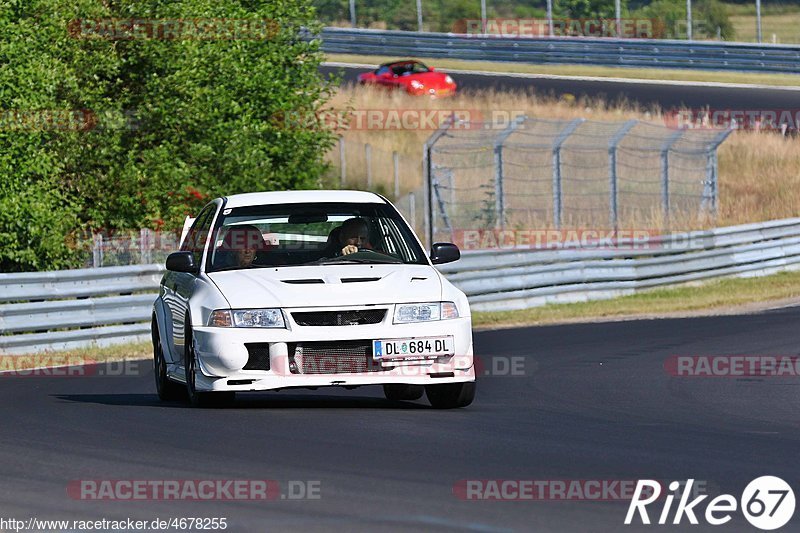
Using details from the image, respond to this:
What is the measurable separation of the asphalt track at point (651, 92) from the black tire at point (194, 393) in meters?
33.6

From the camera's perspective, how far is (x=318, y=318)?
10992 millimetres

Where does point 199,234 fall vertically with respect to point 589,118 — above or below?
above

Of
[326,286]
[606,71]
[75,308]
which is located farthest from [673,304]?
[606,71]

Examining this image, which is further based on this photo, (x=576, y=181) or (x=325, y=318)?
(x=576, y=181)

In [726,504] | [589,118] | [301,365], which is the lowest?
[589,118]

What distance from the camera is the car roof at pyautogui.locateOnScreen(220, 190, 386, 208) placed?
1229 cm

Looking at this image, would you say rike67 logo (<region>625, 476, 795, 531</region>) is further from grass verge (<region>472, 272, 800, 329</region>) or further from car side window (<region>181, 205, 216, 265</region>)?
grass verge (<region>472, 272, 800, 329</region>)

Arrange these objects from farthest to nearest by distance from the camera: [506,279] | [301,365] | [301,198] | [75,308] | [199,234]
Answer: [506,279]
[75,308]
[199,234]
[301,198]
[301,365]

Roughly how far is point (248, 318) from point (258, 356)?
0.26m

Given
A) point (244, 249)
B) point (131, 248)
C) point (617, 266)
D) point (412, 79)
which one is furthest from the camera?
point (412, 79)

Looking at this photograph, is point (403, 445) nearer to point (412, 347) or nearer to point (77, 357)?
point (412, 347)

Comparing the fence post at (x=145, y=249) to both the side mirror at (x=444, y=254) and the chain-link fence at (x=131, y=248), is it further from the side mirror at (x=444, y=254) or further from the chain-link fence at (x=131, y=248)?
the side mirror at (x=444, y=254)

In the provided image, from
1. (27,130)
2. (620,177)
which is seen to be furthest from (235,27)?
(620,177)

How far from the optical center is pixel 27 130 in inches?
888
